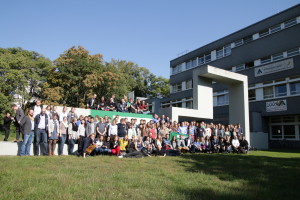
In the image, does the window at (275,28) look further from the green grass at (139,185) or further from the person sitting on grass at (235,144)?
the green grass at (139,185)

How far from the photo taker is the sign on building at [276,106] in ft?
89.3

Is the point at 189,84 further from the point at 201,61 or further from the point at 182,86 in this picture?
the point at 201,61

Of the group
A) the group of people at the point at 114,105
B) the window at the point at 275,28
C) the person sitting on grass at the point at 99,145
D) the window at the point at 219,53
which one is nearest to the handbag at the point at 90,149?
the person sitting on grass at the point at 99,145

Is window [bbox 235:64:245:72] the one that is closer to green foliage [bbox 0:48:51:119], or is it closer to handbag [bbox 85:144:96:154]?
handbag [bbox 85:144:96:154]

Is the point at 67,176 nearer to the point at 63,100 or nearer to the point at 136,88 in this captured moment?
the point at 63,100

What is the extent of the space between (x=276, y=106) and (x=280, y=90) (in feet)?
6.00

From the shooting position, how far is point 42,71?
39.2 metres

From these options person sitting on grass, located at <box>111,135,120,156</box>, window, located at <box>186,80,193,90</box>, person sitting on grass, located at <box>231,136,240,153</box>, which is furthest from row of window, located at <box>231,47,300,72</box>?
person sitting on grass, located at <box>111,135,120,156</box>

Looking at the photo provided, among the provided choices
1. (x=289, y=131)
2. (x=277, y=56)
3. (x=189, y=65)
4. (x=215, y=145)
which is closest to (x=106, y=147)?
(x=215, y=145)

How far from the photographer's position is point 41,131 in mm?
11125

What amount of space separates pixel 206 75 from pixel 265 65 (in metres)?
13.2

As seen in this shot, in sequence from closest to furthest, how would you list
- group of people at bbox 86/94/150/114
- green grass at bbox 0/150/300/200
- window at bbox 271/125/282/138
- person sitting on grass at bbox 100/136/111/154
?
1. green grass at bbox 0/150/300/200
2. person sitting on grass at bbox 100/136/111/154
3. group of people at bbox 86/94/150/114
4. window at bbox 271/125/282/138

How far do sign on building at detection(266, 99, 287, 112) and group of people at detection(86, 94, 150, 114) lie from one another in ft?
54.4

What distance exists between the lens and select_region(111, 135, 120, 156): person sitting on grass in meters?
12.3
